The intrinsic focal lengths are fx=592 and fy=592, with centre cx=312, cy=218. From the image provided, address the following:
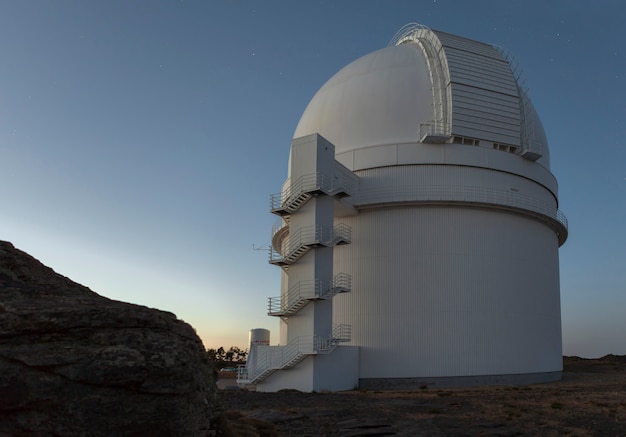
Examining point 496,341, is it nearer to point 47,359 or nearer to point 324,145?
point 324,145

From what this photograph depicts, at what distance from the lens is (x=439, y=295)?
2666cm

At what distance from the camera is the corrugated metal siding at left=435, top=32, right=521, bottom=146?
28.5 meters

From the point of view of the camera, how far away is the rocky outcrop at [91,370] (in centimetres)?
550

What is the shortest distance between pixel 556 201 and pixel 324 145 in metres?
14.9

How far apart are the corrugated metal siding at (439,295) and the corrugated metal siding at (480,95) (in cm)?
403

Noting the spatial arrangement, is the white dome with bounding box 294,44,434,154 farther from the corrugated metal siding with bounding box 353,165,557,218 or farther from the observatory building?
the corrugated metal siding with bounding box 353,165,557,218

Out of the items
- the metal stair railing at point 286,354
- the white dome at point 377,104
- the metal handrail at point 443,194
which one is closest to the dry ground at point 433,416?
the metal stair railing at point 286,354

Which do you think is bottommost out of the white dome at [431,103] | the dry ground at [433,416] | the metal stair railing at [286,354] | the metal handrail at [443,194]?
the dry ground at [433,416]

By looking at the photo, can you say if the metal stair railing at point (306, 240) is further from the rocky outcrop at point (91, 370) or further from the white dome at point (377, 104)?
the rocky outcrop at point (91, 370)

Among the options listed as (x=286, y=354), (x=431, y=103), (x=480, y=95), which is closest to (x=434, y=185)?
(x=431, y=103)

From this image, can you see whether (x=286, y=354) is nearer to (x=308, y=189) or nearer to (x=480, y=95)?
(x=308, y=189)

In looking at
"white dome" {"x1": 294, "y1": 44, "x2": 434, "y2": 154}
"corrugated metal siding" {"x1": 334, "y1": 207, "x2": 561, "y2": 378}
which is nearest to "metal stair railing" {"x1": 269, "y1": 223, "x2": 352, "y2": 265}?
"corrugated metal siding" {"x1": 334, "y1": 207, "x2": 561, "y2": 378}

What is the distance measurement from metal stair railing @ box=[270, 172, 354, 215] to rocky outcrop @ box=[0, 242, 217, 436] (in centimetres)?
1830

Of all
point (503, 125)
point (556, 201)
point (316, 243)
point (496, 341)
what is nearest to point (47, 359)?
point (316, 243)
